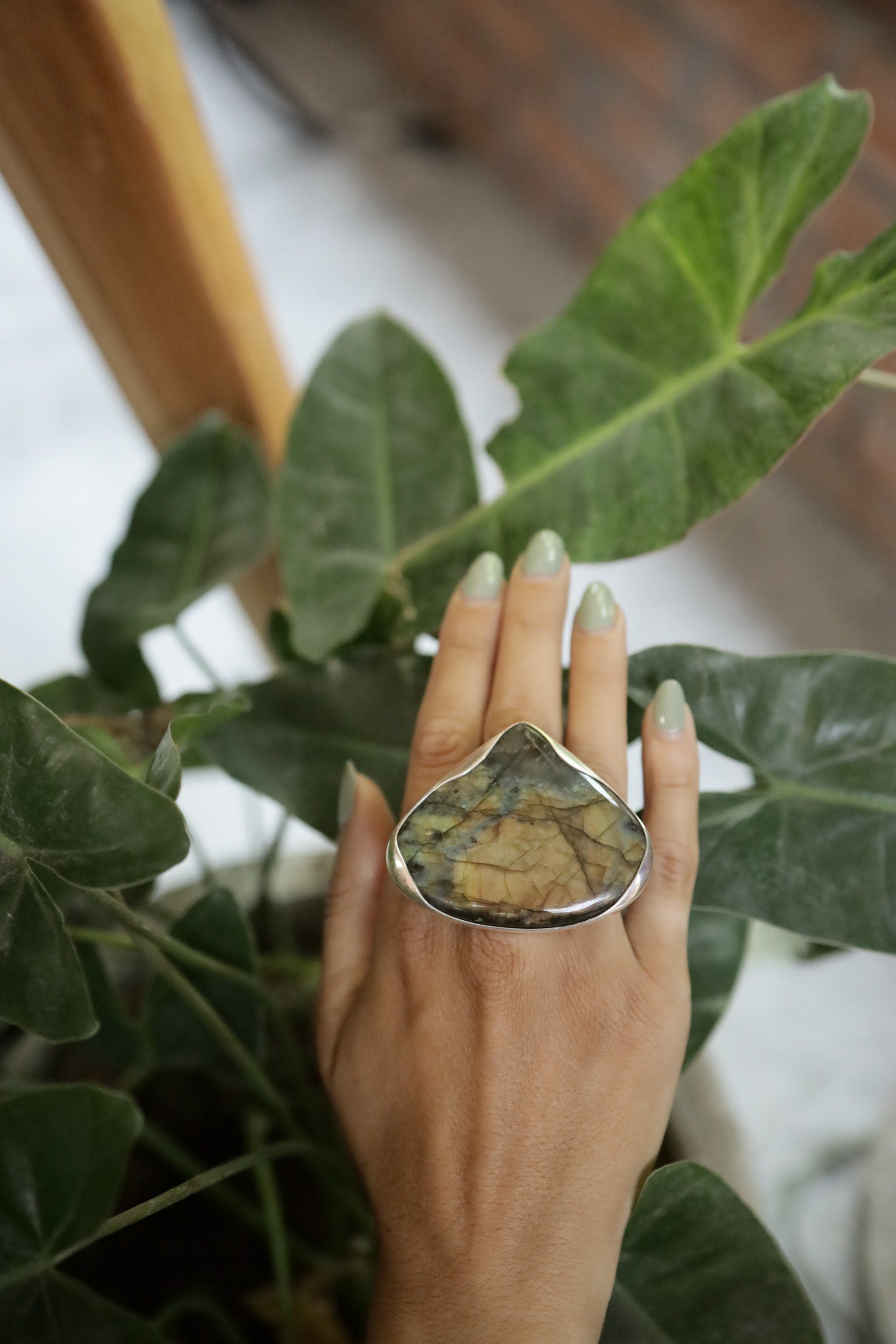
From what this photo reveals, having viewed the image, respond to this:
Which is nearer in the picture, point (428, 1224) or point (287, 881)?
point (428, 1224)

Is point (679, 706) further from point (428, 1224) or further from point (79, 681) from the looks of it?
point (79, 681)

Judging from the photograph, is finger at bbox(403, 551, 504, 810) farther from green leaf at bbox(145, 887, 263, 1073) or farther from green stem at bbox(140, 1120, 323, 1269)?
green stem at bbox(140, 1120, 323, 1269)

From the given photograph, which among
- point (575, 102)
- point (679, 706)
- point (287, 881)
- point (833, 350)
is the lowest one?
point (287, 881)

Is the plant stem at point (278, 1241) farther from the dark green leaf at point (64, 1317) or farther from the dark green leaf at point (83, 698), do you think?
the dark green leaf at point (83, 698)

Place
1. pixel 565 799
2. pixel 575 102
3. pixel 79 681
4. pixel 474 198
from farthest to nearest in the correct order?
pixel 474 198, pixel 575 102, pixel 79 681, pixel 565 799

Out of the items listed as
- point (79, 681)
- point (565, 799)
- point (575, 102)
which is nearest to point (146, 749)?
point (79, 681)

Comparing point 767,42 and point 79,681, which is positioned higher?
point 767,42
